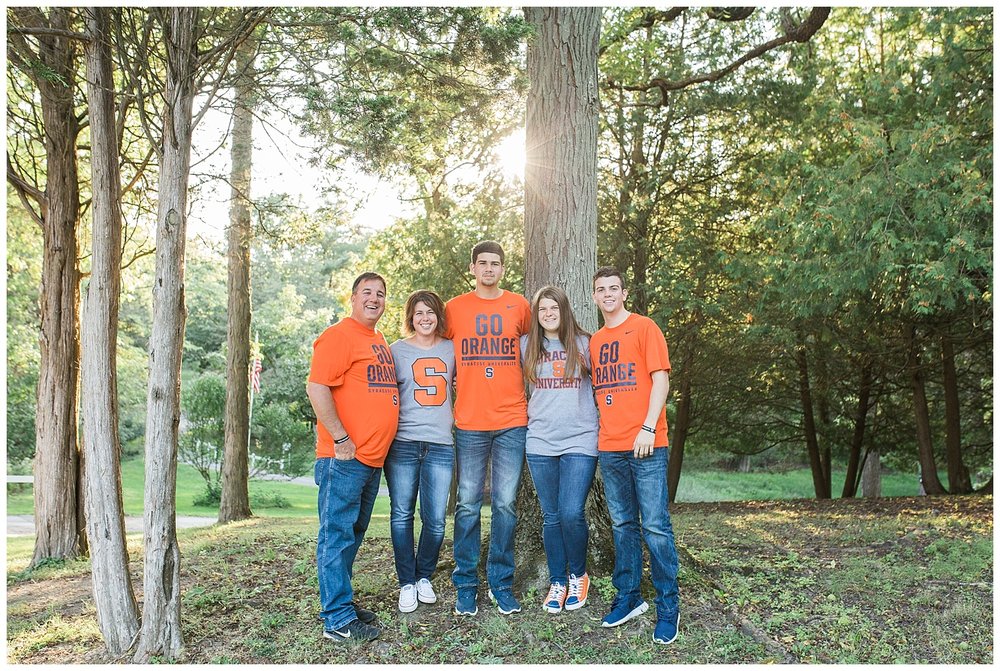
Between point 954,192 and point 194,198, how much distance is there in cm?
807

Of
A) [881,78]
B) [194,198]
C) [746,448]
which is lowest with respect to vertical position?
[746,448]

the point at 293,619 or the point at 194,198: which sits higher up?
the point at 194,198

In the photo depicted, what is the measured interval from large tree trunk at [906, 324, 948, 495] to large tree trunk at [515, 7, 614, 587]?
27.6 ft

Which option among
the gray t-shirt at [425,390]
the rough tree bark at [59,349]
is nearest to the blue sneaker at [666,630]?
the gray t-shirt at [425,390]

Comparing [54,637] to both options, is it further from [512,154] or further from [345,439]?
[512,154]

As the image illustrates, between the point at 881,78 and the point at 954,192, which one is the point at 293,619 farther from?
the point at 881,78

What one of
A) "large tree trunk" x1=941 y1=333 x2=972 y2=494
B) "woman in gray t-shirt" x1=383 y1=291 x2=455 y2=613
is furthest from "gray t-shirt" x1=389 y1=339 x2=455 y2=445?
"large tree trunk" x1=941 y1=333 x2=972 y2=494

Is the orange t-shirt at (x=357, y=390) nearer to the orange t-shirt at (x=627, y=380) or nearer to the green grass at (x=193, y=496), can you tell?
the orange t-shirt at (x=627, y=380)

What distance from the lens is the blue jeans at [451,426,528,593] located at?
443 cm

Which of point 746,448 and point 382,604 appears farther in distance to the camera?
point 746,448

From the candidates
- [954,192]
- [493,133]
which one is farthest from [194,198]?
[954,192]

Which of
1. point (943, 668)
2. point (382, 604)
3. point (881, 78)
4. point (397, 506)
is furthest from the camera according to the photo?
point (881, 78)

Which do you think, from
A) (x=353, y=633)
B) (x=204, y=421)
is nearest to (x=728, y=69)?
(x=353, y=633)

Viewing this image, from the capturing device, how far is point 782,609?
4.62 meters
